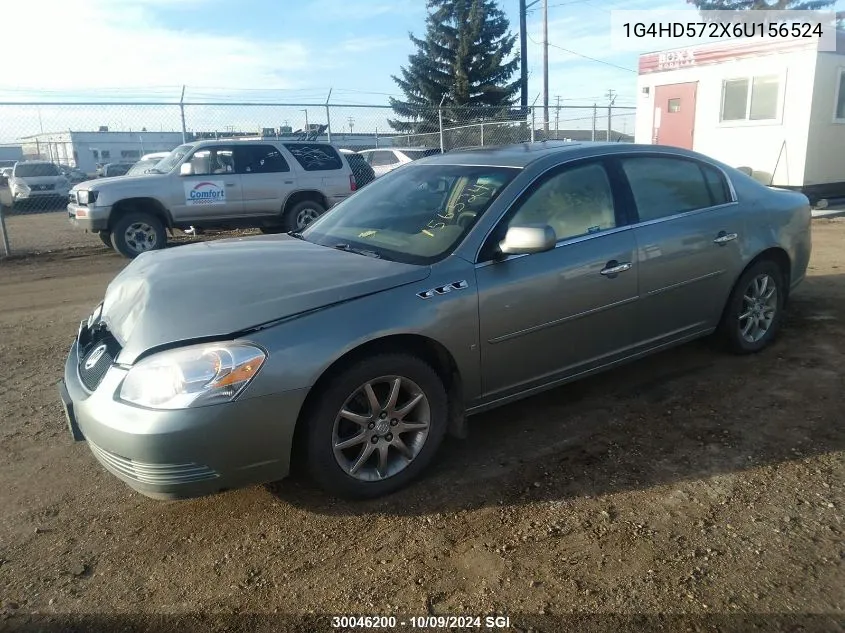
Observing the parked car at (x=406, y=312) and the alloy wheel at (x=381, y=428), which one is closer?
the parked car at (x=406, y=312)

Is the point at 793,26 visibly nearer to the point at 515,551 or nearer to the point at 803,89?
the point at 803,89

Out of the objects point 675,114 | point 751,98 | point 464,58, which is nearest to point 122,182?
point 675,114

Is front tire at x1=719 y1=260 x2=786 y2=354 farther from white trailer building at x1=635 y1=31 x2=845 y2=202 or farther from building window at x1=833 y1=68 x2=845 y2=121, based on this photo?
building window at x1=833 y1=68 x2=845 y2=121

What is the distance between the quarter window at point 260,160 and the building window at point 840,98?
1047 centimetres

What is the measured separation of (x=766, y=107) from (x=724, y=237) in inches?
412

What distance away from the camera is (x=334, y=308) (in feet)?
9.45

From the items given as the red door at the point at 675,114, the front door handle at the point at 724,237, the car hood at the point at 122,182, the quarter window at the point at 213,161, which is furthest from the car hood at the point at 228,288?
the red door at the point at 675,114

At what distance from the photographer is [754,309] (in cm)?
477

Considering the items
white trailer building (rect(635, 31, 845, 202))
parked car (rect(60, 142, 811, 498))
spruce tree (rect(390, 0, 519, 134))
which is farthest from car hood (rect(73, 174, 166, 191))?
spruce tree (rect(390, 0, 519, 134))

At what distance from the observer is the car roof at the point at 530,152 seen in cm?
386

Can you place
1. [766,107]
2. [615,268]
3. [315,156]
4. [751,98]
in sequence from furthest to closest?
[751,98], [766,107], [315,156], [615,268]

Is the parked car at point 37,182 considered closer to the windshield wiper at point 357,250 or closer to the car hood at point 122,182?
the car hood at point 122,182

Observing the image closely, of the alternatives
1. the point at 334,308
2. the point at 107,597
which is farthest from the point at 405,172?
the point at 107,597

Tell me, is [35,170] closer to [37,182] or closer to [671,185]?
[37,182]
